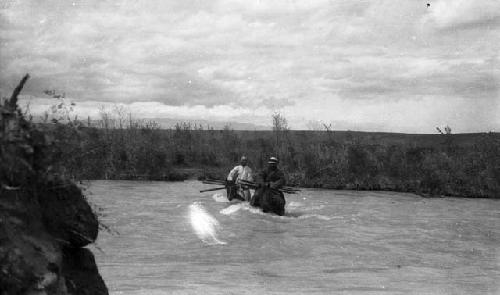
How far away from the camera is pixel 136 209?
69.5 ft

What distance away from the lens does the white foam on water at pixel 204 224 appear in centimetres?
1583

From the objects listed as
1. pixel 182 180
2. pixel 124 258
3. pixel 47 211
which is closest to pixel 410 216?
pixel 124 258

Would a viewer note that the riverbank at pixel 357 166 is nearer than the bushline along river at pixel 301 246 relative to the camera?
No

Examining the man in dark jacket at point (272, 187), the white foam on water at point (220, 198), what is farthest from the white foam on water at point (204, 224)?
the man in dark jacket at point (272, 187)

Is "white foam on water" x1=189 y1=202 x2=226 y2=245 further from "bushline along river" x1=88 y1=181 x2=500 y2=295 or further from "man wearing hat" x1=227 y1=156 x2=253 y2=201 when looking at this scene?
"man wearing hat" x1=227 y1=156 x2=253 y2=201

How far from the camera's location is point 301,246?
15.0 m

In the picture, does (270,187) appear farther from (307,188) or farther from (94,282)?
(94,282)

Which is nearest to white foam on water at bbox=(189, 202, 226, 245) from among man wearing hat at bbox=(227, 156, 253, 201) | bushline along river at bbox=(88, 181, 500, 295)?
bushline along river at bbox=(88, 181, 500, 295)

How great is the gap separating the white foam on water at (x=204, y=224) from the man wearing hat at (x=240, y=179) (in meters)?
1.37

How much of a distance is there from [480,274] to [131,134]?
29500 millimetres

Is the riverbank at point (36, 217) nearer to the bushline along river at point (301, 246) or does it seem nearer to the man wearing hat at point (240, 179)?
the bushline along river at point (301, 246)

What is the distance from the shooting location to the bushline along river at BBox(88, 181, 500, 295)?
1057 centimetres

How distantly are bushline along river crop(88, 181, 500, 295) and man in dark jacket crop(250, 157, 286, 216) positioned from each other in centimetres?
34

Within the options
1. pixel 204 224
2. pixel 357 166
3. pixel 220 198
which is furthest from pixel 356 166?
pixel 204 224
